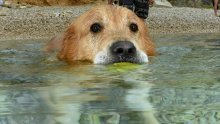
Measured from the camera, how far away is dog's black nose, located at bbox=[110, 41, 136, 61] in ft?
15.0

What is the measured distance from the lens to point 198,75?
3766mm

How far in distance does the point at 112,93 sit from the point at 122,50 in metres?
1.62

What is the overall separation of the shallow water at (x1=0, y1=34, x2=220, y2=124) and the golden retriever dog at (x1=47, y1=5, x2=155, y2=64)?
0.15 m

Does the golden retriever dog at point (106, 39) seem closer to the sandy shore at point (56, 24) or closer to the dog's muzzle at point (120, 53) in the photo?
the dog's muzzle at point (120, 53)

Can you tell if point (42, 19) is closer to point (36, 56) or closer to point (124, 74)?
point (36, 56)

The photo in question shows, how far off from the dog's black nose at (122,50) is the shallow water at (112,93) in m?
0.13

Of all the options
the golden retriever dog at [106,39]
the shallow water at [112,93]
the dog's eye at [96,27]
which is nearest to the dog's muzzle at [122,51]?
the golden retriever dog at [106,39]

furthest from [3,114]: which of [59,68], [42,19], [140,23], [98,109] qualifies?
[42,19]

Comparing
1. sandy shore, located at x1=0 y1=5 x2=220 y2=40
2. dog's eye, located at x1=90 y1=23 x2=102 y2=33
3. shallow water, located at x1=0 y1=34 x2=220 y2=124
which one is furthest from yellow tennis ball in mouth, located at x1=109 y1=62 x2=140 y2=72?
sandy shore, located at x1=0 y1=5 x2=220 y2=40

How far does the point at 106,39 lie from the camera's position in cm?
489

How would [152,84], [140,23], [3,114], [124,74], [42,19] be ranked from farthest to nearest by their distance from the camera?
[42,19]
[140,23]
[124,74]
[152,84]
[3,114]

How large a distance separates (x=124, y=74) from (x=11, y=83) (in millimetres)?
940

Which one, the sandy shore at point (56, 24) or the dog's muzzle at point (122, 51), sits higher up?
the dog's muzzle at point (122, 51)

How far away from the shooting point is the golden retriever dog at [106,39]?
466 centimetres
